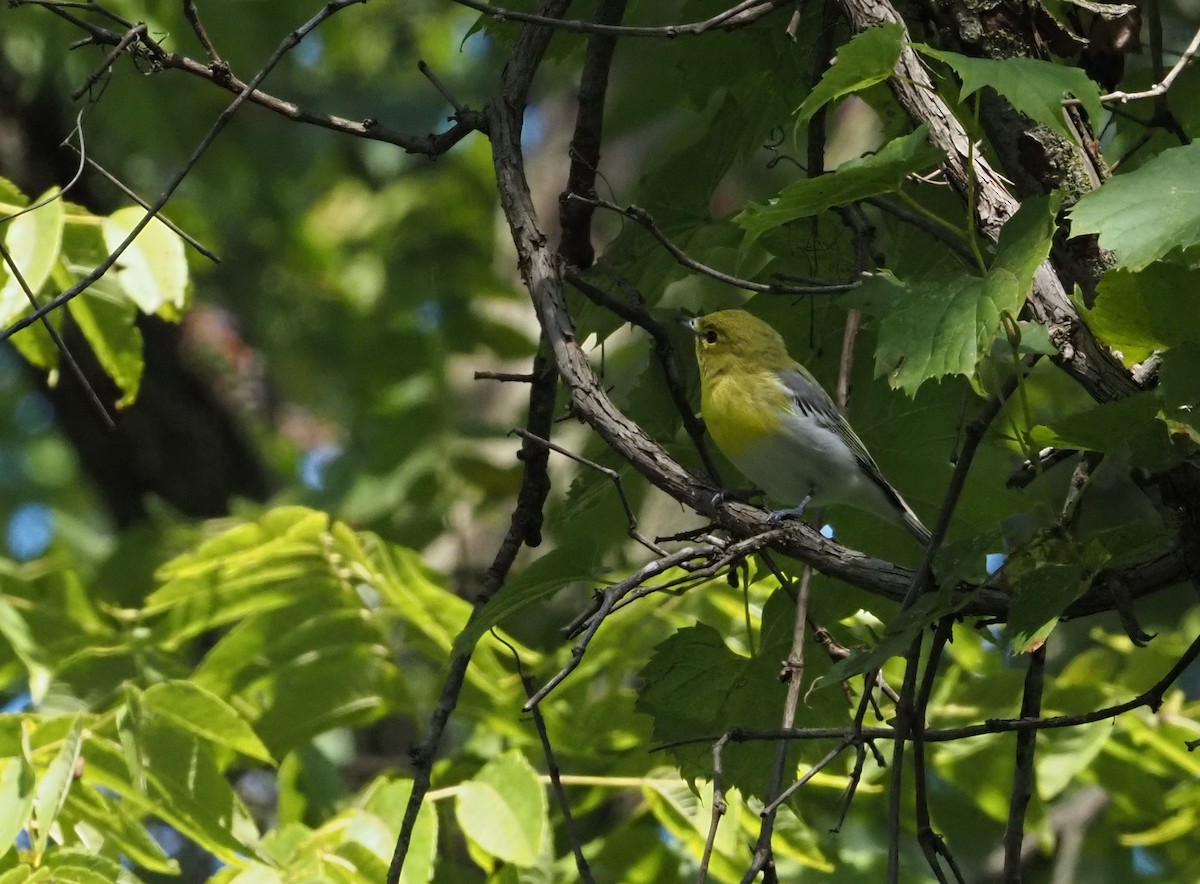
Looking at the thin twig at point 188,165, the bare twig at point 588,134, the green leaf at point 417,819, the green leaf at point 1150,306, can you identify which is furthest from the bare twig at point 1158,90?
the green leaf at point 417,819

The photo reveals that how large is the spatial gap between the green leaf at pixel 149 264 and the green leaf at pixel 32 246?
0.17m

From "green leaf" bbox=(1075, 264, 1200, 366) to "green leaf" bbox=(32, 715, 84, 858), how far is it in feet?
6.49

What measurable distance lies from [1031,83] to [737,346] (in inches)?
74.1

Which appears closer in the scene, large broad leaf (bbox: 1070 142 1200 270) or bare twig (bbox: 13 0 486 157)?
large broad leaf (bbox: 1070 142 1200 270)

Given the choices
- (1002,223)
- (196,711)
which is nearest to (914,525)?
(1002,223)

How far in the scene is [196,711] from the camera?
8.34 feet

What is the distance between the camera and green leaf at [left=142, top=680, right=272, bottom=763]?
252 centimetres

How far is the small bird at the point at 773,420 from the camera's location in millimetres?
3246

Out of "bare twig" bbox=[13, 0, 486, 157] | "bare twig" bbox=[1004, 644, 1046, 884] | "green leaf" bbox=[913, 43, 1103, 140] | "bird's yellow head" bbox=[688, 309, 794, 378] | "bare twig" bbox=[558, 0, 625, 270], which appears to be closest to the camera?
"green leaf" bbox=[913, 43, 1103, 140]

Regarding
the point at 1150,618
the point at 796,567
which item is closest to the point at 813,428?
the point at 796,567

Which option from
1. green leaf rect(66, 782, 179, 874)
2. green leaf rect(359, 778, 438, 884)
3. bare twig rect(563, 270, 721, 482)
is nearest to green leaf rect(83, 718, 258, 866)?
green leaf rect(66, 782, 179, 874)

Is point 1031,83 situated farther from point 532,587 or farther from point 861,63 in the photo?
point 532,587

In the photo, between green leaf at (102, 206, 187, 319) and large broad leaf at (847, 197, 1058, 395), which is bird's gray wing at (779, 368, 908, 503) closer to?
large broad leaf at (847, 197, 1058, 395)

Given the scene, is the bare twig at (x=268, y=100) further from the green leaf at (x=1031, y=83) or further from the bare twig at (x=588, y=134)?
the green leaf at (x=1031, y=83)
